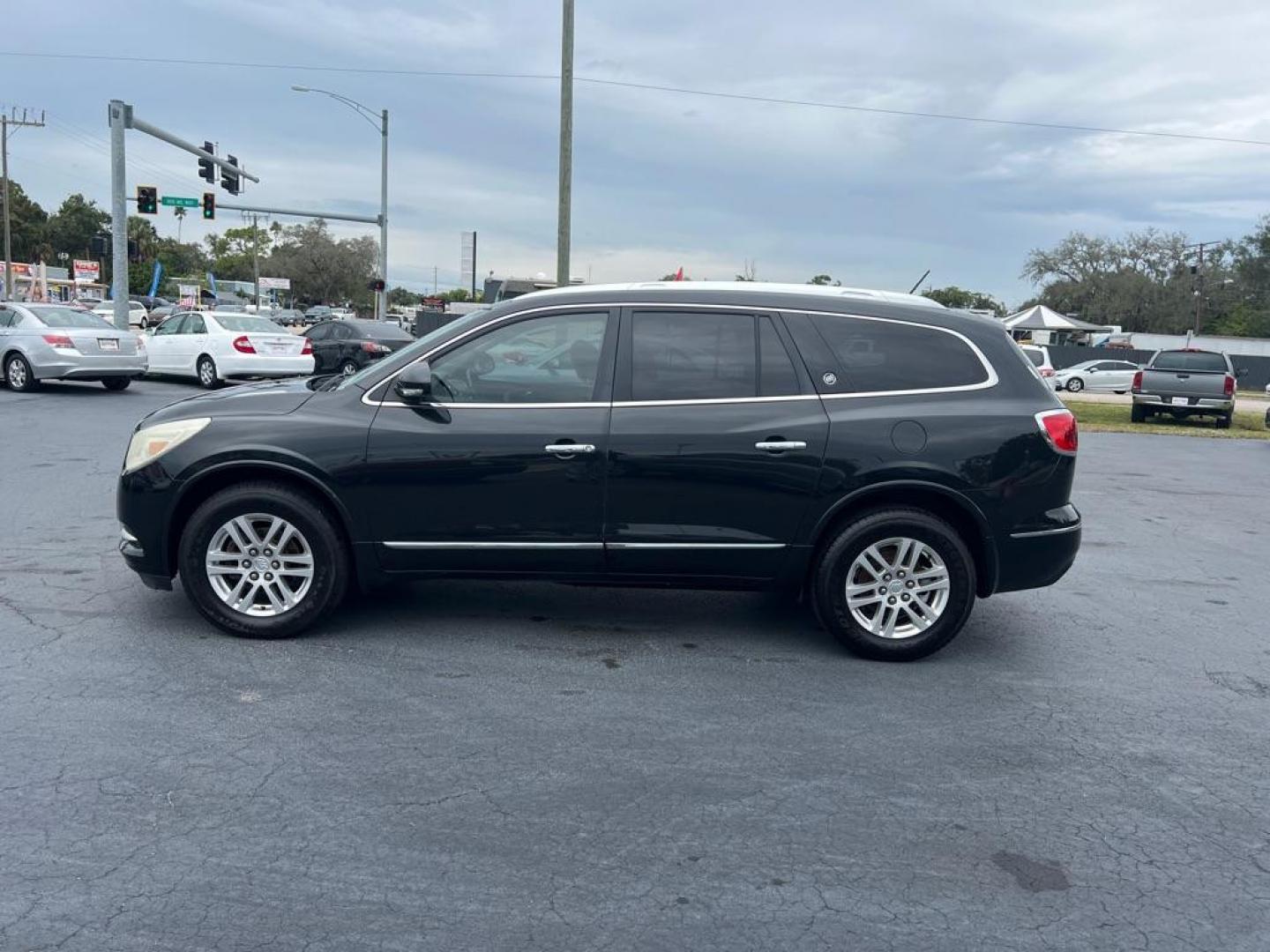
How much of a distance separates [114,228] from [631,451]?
2450 centimetres

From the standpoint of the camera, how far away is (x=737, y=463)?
5441mm

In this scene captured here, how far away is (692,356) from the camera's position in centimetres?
559

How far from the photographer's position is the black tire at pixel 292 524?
5496 mm

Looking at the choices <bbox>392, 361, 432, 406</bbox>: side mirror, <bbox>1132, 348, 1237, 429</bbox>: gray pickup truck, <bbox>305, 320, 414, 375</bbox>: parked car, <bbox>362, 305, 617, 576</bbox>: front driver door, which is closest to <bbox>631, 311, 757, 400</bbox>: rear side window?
<bbox>362, 305, 617, 576</bbox>: front driver door

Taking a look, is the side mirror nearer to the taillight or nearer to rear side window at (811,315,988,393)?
rear side window at (811,315,988,393)

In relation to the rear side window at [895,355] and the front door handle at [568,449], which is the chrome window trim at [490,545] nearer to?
the front door handle at [568,449]

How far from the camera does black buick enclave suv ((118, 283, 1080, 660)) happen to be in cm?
546

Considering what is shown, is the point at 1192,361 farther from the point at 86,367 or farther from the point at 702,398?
the point at 86,367

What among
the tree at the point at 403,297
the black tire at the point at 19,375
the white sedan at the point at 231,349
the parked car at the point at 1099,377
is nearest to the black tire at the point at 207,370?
the white sedan at the point at 231,349

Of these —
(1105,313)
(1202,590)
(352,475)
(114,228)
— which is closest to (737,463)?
(352,475)

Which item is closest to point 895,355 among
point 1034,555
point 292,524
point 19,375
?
point 1034,555

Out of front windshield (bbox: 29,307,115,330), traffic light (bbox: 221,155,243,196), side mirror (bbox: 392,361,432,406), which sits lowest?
side mirror (bbox: 392,361,432,406)

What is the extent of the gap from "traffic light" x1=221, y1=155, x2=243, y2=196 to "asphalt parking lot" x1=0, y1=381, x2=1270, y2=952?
28199 millimetres

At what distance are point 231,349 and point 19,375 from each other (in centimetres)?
351
